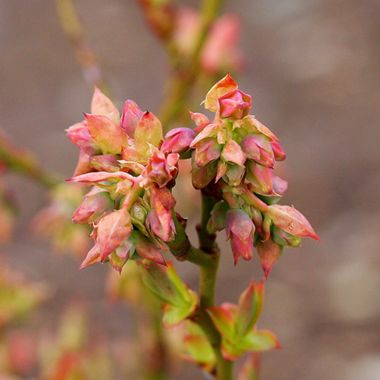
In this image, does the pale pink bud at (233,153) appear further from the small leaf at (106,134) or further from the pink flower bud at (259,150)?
the small leaf at (106,134)

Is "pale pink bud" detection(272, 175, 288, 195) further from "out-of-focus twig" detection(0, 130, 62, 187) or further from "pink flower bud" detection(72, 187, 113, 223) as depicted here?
"out-of-focus twig" detection(0, 130, 62, 187)

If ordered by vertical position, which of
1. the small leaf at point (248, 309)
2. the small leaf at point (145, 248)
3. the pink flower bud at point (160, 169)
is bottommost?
the small leaf at point (248, 309)

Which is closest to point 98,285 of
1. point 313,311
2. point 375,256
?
point 313,311

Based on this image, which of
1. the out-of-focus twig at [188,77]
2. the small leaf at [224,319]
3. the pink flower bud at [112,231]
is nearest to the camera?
the pink flower bud at [112,231]

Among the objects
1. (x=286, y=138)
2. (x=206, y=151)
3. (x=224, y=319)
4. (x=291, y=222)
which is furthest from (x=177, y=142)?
(x=286, y=138)

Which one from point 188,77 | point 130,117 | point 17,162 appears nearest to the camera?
point 130,117

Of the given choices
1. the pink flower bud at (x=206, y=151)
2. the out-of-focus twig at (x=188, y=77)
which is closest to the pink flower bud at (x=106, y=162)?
the pink flower bud at (x=206, y=151)

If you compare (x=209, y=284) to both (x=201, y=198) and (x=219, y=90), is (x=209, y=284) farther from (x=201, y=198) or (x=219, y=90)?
(x=219, y=90)

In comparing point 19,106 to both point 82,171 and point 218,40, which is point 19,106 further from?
point 82,171
